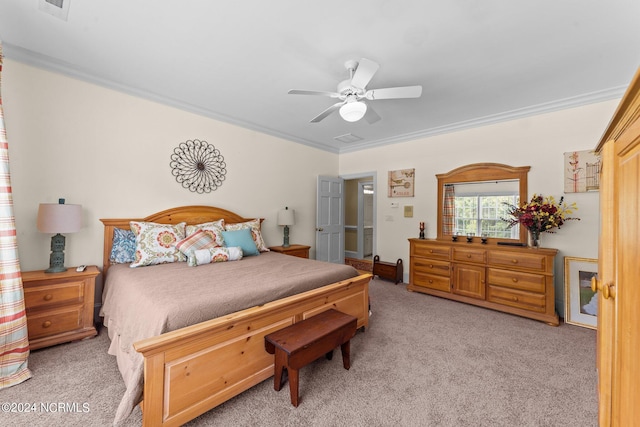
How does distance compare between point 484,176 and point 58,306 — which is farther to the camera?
point 484,176

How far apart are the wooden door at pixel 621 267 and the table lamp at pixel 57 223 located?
3607mm

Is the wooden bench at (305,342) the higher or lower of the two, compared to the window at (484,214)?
lower

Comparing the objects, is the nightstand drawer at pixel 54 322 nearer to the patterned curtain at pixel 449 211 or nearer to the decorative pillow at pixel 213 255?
the decorative pillow at pixel 213 255

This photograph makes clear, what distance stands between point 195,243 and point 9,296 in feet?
4.57

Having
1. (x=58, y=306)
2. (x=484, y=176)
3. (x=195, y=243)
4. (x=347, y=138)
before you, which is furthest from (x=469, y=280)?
(x=58, y=306)

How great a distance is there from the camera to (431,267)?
397cm

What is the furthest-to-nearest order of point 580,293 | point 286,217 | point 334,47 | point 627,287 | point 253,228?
1. point 286,217
2. point 253,228
3. point 580,293
4. point 334,47
5. point 627,287

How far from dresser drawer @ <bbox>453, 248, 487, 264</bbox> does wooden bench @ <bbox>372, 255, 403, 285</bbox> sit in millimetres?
1059

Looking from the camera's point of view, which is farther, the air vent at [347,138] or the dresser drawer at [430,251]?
the air vent at [347,138]

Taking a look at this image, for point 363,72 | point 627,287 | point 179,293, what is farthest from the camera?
point 363,72

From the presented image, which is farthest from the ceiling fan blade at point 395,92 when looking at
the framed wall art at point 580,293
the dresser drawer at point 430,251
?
the framed wall art at point 580,293

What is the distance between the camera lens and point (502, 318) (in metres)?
3.13

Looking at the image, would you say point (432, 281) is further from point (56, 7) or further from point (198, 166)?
point (56, 7)

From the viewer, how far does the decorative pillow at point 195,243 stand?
9.61 ft
